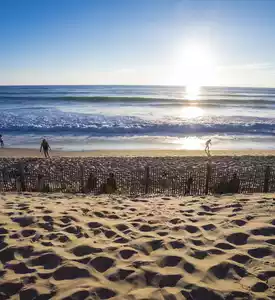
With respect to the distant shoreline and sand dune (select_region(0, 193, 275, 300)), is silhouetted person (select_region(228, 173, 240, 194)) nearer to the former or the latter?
sand dune (select_region(0, 193, 275, 300))

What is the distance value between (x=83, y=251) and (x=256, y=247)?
2587 millimetres

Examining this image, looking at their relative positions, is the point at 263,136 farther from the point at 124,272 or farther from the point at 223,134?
the point at 124,272

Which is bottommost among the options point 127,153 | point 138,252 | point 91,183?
point 127,153

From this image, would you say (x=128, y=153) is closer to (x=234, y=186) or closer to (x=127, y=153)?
(x=127, y=153)

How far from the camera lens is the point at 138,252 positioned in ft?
15.4

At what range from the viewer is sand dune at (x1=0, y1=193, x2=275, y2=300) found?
3865 millimetres

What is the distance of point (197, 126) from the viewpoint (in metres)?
31.5

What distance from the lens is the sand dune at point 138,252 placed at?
3.87 meters

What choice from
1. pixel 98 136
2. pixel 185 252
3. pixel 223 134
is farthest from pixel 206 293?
pixel 223 134

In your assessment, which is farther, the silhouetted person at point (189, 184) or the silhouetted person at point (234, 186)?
the silhouetted person at point (189, 184)

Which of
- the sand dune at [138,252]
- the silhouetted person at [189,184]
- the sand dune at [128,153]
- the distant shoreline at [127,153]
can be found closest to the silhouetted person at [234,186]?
the silhouetted person at [189,184]

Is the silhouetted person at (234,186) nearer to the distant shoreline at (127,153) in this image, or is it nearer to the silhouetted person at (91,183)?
the silhouetted person at (91,183)

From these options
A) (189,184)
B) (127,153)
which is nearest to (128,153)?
(127,153)

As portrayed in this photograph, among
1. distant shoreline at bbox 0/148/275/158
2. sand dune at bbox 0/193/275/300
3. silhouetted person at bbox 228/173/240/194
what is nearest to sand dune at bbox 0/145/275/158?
distant shoreline at bbox 0/148/275/158
